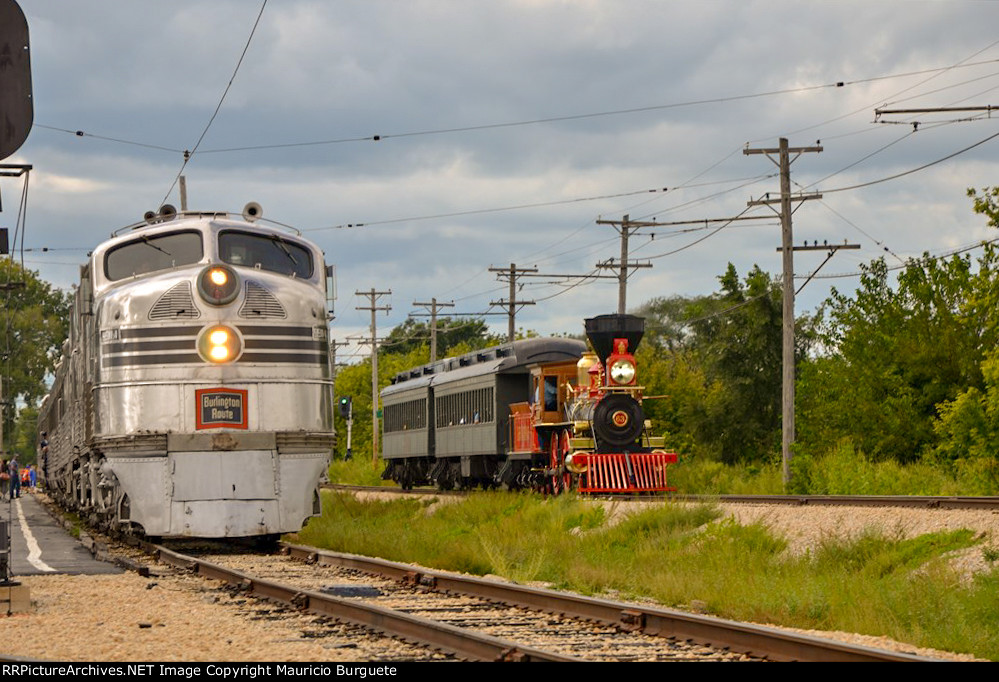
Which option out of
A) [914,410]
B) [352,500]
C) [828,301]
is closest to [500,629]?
[352,500]

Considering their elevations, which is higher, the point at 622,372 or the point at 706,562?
the point at 622,372

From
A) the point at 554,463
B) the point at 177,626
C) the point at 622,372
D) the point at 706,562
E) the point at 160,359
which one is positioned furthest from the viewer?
the point at 554,463

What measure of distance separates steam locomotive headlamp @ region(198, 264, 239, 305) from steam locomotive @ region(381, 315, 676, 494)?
1027 centimetres

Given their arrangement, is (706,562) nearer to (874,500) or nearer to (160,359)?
(874,500)

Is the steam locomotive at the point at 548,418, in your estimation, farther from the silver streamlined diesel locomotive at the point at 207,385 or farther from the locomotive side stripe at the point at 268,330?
the locomotive side stripe at the point at 268,330

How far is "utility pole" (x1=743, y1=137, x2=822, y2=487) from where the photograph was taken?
30594mm

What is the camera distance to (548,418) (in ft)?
92.2

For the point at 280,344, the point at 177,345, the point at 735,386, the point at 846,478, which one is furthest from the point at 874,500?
the point at 735,386

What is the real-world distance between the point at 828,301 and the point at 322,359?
1037 inches

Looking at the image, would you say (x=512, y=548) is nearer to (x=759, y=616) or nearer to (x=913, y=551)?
(x=913, y=551)

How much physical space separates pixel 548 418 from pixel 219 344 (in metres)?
12.2

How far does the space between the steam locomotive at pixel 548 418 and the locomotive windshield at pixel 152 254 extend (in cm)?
1035
